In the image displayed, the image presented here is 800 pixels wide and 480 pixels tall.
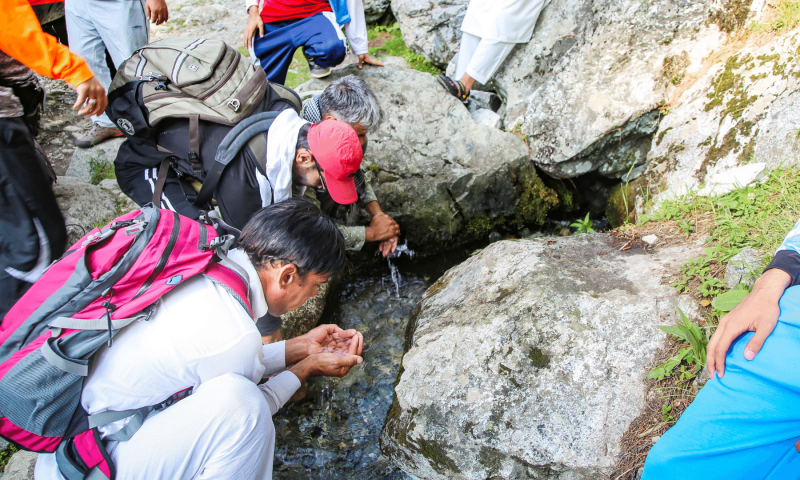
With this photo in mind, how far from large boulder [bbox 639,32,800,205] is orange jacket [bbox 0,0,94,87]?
13.2 ft

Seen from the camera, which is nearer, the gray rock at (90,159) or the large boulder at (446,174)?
the large boulder at (446,174)

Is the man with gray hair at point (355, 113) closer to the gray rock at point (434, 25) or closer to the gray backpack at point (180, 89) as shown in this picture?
the gray backpack at point (180, 89)

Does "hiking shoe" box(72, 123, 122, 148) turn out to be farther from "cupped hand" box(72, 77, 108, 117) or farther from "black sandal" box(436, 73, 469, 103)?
"black sandal" box(436, 73, 469, 103)

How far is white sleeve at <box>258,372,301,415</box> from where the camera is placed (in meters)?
2.25

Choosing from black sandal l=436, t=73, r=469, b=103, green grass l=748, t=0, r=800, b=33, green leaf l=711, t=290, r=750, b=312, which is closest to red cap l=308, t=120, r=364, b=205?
green leaf l=711, t=290, r=750, b=312

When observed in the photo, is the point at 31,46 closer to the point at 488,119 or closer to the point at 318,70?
the point at 318,70

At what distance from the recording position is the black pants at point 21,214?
2219 millimetres

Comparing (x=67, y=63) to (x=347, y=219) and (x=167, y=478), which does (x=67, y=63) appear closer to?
(x=347, y=219)

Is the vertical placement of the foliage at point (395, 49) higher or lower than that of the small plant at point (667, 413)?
higher

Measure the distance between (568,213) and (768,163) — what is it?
182 cm

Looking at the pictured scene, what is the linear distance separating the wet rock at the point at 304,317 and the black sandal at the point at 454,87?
2.62 meters

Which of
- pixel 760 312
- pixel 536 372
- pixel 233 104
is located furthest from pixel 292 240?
pixel 760 312

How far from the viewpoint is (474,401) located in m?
2.30

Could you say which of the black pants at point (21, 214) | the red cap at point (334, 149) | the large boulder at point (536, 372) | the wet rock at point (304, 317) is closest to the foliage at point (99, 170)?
the black pants at point (21, 214)
